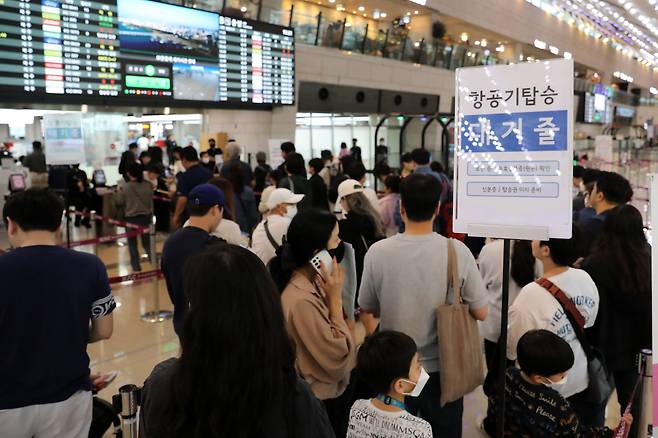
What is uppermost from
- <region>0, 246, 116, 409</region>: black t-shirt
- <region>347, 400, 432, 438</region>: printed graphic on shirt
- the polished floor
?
<region>0, 246, 116, 409</region>: black t-shirt

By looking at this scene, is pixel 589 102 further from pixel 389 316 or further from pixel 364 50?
pixel 389 316

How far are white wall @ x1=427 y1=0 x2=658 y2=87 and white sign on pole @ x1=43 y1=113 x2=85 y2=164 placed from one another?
15.2m

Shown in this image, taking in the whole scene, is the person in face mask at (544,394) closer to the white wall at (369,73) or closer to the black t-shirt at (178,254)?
the black t-shirt at (178,254)

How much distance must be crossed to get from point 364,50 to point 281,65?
17.7ft

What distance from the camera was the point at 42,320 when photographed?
91.6 inches

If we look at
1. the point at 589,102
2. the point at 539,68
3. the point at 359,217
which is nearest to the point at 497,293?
the point at 359,217

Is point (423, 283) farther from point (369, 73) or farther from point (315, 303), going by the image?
point (369, 73)

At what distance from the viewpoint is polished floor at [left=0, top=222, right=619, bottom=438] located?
404 centimetres

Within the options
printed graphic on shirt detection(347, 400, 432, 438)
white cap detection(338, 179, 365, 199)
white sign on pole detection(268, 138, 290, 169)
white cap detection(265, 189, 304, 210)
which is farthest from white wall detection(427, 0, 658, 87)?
printed graphic on shirt detection(347, 400, 432, 438)

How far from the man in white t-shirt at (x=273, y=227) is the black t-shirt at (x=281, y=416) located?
2.36m

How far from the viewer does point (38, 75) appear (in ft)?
28.7

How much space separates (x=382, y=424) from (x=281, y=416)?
0.78 metres

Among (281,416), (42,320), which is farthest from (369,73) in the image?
(281,416)

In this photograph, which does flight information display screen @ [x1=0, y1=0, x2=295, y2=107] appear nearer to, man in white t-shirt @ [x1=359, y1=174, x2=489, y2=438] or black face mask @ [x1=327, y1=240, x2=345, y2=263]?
black face mask @ [x1=327, y1=240, x2=345, y2=263]
